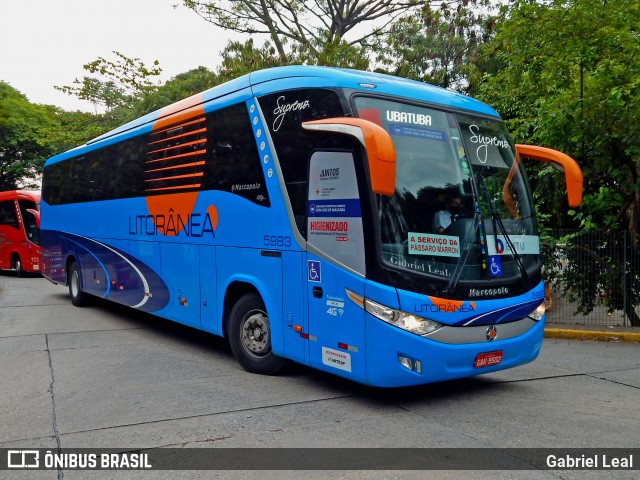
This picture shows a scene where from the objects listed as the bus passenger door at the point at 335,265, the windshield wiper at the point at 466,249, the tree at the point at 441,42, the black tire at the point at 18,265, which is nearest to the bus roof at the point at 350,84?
the bus passenger door at the point at 335,265

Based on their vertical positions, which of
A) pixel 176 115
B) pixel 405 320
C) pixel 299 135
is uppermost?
pixel 176 115

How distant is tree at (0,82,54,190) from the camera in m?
36.4

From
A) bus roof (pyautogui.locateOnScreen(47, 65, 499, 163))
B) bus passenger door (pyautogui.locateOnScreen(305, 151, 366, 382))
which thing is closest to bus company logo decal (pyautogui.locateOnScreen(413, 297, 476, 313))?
bus passenger door (pyautogui.locateOnScreen(305, 151, 366, 382))

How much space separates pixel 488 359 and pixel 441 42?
20.0 metres

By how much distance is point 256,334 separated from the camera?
23.4ft

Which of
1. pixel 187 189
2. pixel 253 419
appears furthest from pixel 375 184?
pixel 187 189

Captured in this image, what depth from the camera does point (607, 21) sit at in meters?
9.88

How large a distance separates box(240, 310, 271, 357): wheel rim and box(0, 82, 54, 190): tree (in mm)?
32670

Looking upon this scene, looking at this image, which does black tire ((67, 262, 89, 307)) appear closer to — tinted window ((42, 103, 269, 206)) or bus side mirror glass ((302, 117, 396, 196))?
tinted window ((42, 103, 269, 206))

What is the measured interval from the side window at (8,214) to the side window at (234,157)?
60.6 ft

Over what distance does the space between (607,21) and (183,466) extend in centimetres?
929

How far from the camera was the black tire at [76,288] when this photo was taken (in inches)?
532

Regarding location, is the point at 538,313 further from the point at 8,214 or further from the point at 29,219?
the point at 8,214

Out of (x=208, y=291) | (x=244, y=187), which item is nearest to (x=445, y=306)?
(x=244, y=187)
